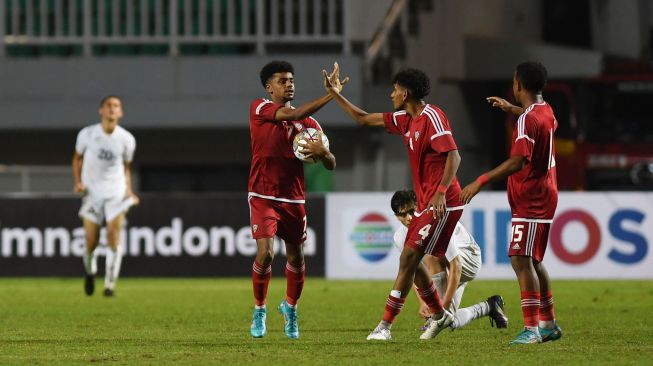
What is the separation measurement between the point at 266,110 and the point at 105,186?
6512 millimetres

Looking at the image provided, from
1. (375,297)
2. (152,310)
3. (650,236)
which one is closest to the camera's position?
(152,310)

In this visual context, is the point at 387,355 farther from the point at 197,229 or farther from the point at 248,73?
the point at 248,73

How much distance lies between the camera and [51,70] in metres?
27.7

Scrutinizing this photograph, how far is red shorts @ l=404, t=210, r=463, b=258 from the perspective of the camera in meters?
10.3

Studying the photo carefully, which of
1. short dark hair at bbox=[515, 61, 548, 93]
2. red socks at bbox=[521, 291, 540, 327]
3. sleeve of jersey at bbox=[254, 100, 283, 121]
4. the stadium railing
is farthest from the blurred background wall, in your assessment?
red socks at bbox=[521, 291, 540, 327]

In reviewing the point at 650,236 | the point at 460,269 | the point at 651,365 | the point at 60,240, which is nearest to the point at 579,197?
the point at 650,236

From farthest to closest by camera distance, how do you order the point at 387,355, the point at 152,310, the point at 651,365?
the point at 152,310 → the point at 387,355 → the point at 651,365

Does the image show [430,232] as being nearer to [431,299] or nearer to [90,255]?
[431,299]

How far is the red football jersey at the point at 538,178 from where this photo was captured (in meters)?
9.95

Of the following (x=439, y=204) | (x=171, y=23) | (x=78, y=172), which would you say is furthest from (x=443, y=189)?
(x=171, y=23)

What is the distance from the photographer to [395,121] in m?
10.5

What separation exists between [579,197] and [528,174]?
10425 mm

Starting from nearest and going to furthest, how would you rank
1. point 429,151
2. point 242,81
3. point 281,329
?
1. point 429,151
2. point 281,329
3. point 242,81

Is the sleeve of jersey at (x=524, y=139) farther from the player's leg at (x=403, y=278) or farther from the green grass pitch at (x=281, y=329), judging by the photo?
the green grass pitch at (x=281, y=329)
